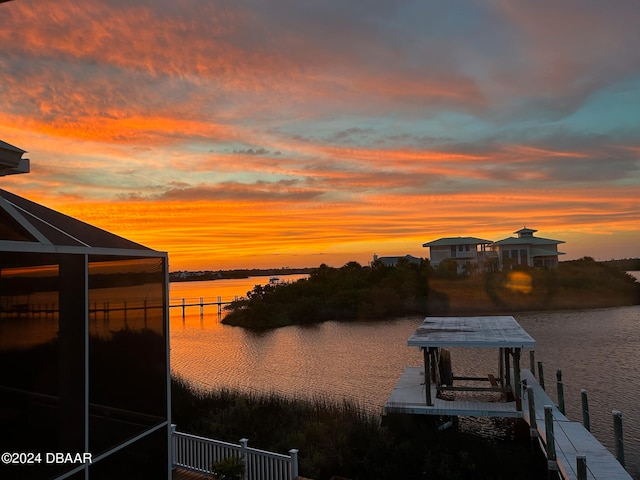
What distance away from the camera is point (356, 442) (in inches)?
424

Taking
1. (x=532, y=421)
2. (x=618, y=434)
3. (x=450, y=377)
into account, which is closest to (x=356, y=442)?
(x=532, y=421)

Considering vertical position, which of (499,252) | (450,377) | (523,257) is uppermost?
(499,252)

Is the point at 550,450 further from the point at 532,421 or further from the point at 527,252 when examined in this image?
the point at 527,252

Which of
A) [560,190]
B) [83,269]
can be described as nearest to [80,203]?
[83,269]

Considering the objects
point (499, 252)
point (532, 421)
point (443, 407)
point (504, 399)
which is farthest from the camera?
point (499, 252)

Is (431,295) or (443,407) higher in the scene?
(431,295)

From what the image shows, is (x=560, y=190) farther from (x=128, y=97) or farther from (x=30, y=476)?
(x=30, y=476)

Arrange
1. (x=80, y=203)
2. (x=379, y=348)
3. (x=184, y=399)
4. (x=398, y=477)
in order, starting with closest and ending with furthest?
(x=398, y=477), (x=184, y=399), (x=80, y=203), (x=379, y=348)

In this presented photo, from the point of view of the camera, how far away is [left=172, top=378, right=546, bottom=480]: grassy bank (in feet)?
31.8

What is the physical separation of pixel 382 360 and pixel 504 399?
10187 mm

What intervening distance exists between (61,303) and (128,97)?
8.51m

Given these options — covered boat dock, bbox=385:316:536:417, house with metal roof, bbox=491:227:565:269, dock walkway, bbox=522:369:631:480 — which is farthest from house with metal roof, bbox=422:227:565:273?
dock walkway, bbox=522:369:631:480

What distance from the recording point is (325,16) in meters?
11.4

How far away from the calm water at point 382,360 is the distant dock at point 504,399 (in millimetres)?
1867
